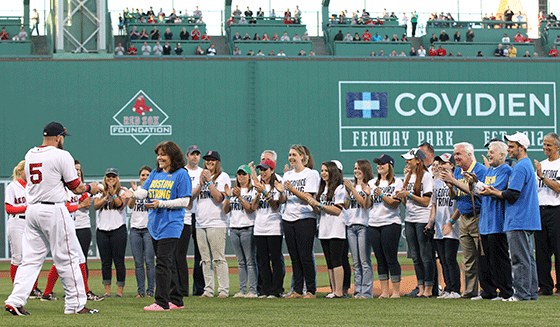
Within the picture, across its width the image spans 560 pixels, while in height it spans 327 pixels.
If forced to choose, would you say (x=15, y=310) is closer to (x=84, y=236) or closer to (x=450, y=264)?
(x=84, y=236)

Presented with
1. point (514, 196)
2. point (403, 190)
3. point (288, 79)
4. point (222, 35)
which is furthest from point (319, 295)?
point (222, 35)

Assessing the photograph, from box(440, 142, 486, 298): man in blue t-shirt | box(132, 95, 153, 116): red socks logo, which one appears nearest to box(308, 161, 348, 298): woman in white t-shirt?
box(440, 142, 486, 298): man in blue t-shirt

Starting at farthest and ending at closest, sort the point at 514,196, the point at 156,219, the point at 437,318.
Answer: the point at 514,196 → the point at 156,219 → the point at 437,318

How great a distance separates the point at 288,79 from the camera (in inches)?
885

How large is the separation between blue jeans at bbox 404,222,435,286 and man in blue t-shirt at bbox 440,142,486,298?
0.50 metres

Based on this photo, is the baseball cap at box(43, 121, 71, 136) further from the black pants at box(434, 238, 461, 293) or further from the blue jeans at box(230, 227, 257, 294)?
the black pants at box(434, 238, 461, 293)

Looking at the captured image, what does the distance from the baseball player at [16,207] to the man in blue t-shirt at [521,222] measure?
18.1 feet

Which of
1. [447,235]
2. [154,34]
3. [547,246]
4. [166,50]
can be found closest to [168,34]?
[154,34]

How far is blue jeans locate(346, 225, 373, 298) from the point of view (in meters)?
9.04

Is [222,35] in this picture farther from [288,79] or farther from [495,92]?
[495,92]

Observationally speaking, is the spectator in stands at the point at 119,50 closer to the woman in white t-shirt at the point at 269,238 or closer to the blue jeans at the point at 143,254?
the blue jeans at the point at 143,254

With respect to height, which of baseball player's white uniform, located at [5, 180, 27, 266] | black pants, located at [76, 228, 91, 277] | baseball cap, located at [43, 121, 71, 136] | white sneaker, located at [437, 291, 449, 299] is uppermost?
baseball cap, located at [43, 121, 71, 136]

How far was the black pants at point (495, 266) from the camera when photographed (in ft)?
26.7

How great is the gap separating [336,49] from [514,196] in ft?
57.6
